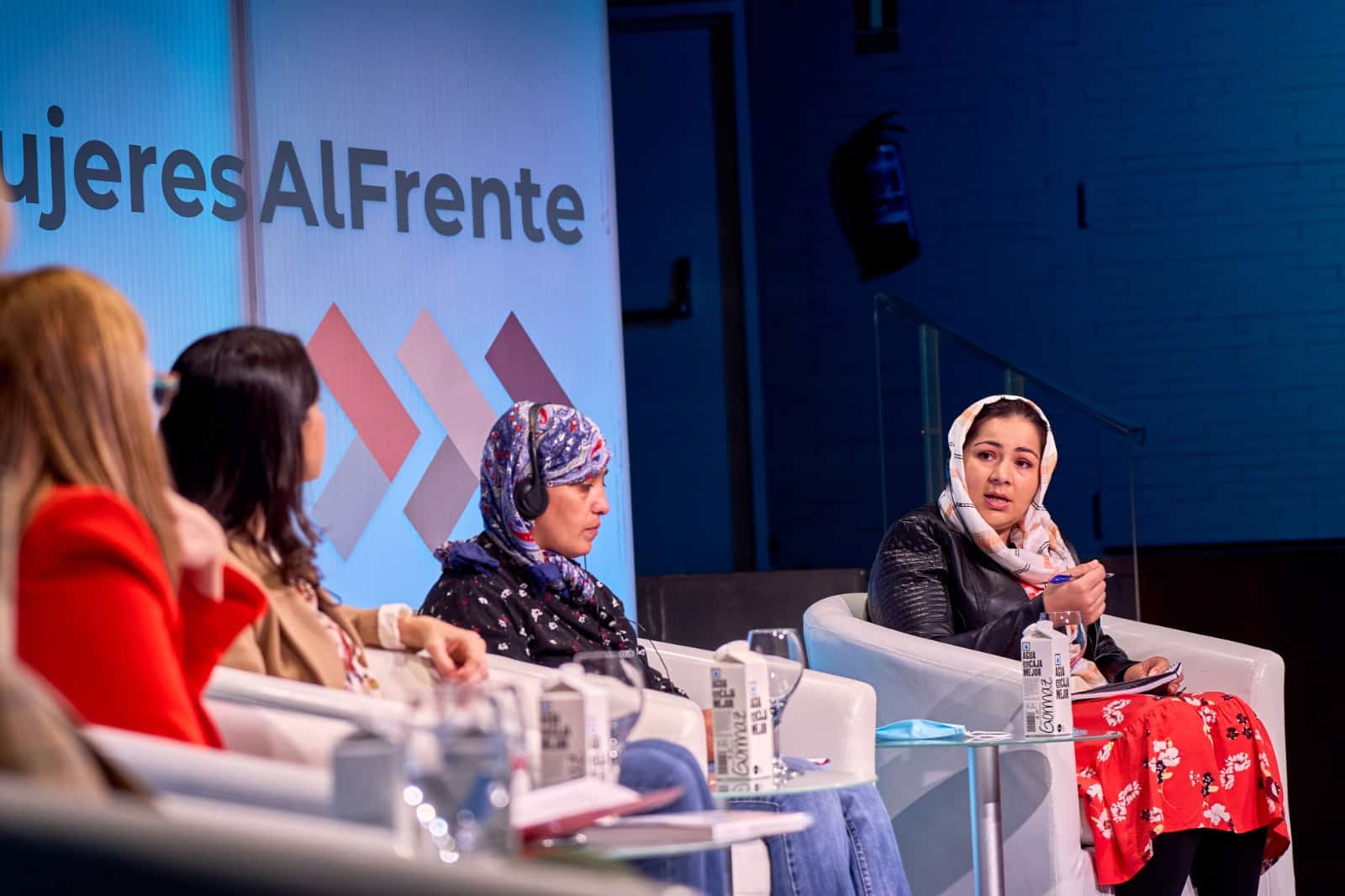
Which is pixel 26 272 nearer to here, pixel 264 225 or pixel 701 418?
pixel 264 225

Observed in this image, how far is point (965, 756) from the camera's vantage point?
10.3 feet

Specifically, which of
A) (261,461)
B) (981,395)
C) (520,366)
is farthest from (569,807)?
(981,395)

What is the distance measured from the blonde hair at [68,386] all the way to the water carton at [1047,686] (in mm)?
1803

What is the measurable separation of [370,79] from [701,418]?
2.84m

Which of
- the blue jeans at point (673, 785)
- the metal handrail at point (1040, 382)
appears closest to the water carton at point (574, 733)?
the blue jeans at point (673, 785)

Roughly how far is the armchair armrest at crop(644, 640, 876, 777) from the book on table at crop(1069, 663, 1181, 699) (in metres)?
0.41

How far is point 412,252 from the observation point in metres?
4.10

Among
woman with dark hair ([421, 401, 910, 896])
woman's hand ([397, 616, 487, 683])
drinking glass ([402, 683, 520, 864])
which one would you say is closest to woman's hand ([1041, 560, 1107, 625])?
woman with dark hair ([421, 401, 910, 896])

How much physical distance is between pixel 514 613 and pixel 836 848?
2.27 feet

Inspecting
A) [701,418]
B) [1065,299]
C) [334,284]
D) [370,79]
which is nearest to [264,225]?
[334,284]

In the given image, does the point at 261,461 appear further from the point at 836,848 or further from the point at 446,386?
the point at 446,386

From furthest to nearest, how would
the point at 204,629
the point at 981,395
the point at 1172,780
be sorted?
the point at 981,395
the point at 1172,780
the point at 204,629

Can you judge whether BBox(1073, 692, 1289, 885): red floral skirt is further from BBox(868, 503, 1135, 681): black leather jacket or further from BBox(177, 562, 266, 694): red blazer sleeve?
BBox(177, 562, 266, 694): red blazer sleeve

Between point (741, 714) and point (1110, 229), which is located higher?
point (1110, 229)
